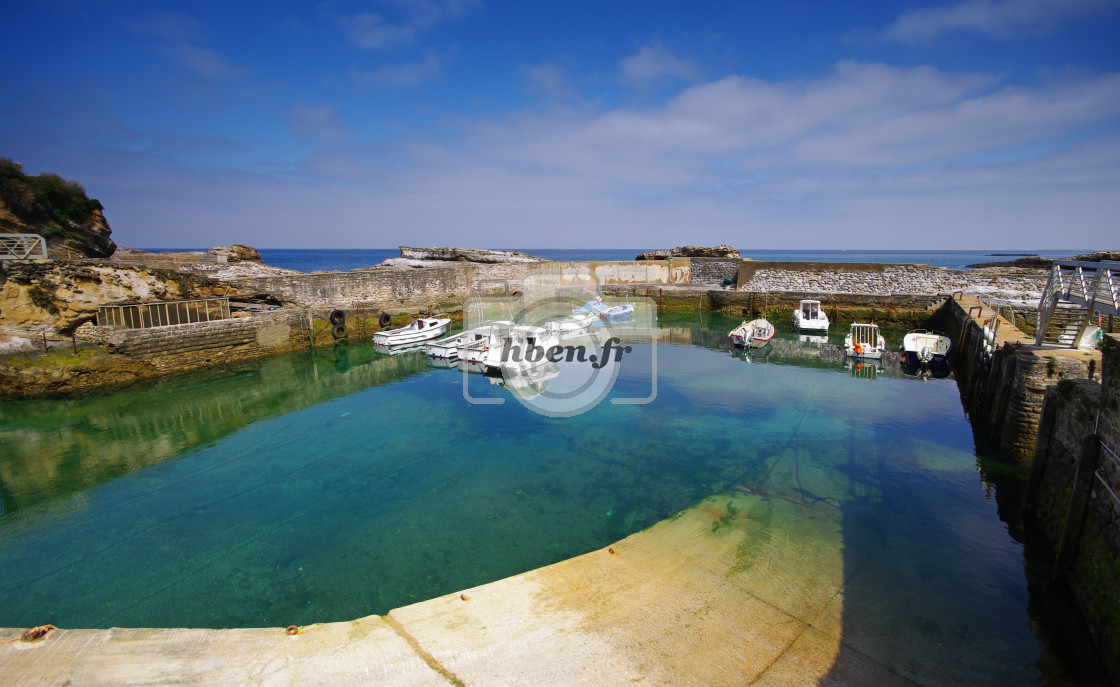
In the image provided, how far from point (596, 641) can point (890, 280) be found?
28.0 m

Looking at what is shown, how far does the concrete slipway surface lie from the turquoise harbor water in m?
0.34

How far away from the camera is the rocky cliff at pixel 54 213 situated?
21.3 m

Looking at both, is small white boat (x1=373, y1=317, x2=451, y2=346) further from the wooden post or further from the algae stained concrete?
the wooden post

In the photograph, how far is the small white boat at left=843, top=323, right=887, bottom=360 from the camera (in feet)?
55.1

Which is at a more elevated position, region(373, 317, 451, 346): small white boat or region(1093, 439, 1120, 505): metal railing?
region(1093, 439, 1120, 505): metal railing

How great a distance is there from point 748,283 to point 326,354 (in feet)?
74.6

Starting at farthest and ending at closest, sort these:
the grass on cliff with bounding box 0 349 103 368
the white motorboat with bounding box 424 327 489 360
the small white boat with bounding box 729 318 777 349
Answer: the small white boat with bounding box 729 318 777 349, the white motorboat with bounding box 424 327 489 360, the grass on cliff with bounding box 0 349 103 368

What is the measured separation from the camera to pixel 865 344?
17.2m

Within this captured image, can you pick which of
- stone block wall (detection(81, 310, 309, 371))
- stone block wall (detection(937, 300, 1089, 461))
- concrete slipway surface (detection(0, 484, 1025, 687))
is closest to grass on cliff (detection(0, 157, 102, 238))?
stone block wall (detection(81, 310, 309, 371))

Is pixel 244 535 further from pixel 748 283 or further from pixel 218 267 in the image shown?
pixel 748 283

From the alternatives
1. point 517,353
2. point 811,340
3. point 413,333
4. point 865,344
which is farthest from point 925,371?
point 413,333

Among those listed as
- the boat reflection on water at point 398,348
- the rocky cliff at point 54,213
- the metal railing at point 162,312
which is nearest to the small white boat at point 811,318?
the boat reflection on water at point 398,348

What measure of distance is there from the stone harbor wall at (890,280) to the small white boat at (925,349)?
8.43 m

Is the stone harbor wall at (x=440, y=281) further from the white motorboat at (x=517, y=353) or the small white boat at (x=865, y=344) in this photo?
the small white boat at (x=865, y=344)
